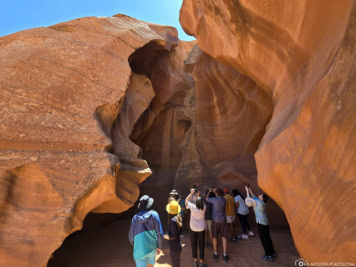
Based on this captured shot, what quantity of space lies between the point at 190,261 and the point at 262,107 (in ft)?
14.8

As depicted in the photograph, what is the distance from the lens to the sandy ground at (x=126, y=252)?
4293 millimetres

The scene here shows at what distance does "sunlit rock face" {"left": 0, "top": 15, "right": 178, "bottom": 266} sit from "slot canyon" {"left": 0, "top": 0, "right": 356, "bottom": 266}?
19 mm

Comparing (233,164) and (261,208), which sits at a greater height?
(261,208)

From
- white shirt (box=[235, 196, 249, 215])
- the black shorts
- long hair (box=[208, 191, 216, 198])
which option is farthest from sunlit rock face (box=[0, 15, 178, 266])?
white shirt (box=[235, 196, 249, 215])

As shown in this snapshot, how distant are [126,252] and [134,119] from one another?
367 cm

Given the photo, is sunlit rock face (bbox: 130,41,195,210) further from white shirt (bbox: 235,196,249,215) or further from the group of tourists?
the group of tourists

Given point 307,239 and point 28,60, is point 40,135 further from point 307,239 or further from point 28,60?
point 307,239

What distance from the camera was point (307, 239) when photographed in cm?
261

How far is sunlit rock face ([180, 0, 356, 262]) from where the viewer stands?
211 cm

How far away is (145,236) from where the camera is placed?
9.71 feet

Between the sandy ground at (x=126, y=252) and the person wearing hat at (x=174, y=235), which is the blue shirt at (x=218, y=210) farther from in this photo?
the person wearing hat at (x=174, y=235)

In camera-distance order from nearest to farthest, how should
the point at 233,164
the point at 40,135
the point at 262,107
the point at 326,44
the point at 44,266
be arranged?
1. the point at 326,44
2. the point at 44,266
3. the point at 40,135
4. the point at 262,107
5. the point at 233,164

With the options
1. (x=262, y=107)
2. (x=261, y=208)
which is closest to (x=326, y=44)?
(x=261, y=208)

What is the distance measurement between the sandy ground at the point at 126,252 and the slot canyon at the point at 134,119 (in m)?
0.07
